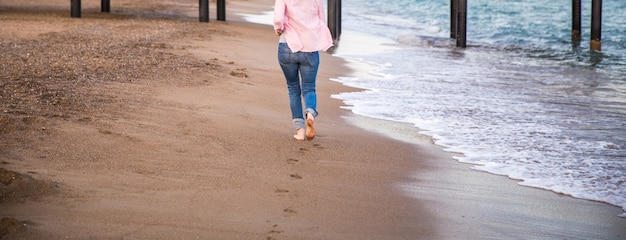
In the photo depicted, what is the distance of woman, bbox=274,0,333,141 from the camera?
696cm

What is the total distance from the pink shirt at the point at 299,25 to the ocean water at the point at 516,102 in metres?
1.43

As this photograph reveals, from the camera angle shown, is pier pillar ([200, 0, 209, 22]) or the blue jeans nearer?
the blue jeans

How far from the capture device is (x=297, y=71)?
7191 millimetres

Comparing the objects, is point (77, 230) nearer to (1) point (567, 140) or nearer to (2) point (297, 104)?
(2) point (297, 104)

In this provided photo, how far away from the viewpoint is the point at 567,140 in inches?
305

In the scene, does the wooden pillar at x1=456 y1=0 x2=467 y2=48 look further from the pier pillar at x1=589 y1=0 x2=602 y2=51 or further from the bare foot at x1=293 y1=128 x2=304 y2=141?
the bare foot at x1=293 y1=128 x2=304 y2=141

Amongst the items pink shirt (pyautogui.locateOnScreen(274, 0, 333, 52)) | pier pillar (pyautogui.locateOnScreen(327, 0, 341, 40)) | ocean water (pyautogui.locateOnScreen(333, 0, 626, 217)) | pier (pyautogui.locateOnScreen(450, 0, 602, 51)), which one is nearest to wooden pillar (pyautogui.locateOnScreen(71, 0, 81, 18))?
pier pillar (pyautogui.locateOnScreen(327, 0, 341, 40))

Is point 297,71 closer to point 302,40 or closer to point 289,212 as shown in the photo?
point 302,40

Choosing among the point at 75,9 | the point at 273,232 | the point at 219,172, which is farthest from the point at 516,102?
the point at 75,9

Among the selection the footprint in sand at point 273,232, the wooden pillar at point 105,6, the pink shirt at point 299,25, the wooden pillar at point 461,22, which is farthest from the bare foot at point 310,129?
the wooden pillar at point 105,6

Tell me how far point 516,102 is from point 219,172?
5.36m

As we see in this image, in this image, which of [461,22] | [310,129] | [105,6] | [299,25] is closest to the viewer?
[299,25]

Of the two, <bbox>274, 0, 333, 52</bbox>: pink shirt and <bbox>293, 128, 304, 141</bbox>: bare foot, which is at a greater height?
<bbox>274, 0, 333, 52</bbox>: pink shirt

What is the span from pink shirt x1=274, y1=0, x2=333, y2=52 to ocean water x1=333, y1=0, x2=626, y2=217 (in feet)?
4.71
